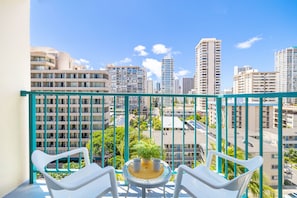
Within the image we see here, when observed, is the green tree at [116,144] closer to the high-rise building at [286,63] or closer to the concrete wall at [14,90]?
the concrete wall at [14,90]

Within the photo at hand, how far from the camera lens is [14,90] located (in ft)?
6.52

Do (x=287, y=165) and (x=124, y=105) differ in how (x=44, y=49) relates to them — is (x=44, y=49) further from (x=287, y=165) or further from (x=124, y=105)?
(x=287, y=165)

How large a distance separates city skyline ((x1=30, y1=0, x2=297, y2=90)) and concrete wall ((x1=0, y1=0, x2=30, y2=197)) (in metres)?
9.77

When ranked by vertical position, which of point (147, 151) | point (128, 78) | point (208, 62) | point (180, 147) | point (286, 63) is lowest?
point (180, 147)

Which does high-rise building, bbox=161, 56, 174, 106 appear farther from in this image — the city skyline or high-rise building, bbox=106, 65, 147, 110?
the city skyline

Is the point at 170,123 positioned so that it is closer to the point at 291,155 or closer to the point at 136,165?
the point at 136,165

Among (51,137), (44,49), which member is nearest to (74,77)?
(44,49)

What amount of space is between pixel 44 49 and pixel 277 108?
11.4 m

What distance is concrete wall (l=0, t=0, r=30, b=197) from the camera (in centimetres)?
185

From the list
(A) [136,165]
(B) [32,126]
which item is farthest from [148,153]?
(B) [32,126]

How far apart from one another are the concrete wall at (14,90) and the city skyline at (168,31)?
A: 9766 millimetres

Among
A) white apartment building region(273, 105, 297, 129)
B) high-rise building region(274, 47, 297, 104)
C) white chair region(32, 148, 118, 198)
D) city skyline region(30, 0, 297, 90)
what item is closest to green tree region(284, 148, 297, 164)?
white apartment building region(273, 105, 297, 129)

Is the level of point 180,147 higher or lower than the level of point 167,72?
lower

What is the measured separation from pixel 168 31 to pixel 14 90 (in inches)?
582
